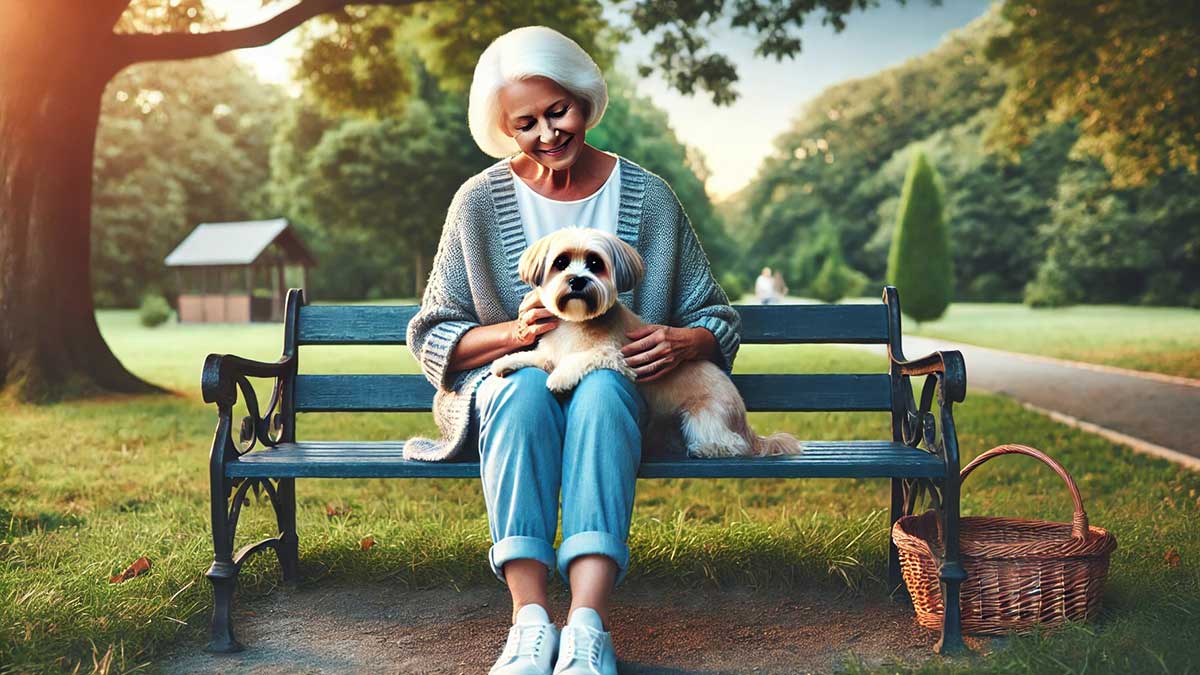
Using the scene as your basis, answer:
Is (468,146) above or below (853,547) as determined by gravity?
above

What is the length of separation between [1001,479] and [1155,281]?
108 feet

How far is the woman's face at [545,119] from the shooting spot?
2.90 m

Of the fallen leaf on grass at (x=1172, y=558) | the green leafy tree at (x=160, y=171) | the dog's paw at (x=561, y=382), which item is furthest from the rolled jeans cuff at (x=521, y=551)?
the green leafy tree at (x=160, y=171)

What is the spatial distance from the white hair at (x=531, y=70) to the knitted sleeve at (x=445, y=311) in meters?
0.28

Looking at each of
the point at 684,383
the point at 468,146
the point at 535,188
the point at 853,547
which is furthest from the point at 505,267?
the point at 468,146

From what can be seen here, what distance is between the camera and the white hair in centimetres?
287

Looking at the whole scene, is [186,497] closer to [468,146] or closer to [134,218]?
[468,146]

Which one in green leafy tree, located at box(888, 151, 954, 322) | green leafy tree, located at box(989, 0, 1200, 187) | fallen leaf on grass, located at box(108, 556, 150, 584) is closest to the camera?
fallen leaf on grass, located at box(108, 556, 150, 584)

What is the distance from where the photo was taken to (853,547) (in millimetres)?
3461

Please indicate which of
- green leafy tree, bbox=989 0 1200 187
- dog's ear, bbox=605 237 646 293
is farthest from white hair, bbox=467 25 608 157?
green leafy tree, bbox=989 0 1200 187

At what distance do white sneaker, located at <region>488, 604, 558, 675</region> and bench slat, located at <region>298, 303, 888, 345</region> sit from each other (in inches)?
54.1

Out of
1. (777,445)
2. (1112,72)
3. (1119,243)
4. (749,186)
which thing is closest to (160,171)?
(749,186)

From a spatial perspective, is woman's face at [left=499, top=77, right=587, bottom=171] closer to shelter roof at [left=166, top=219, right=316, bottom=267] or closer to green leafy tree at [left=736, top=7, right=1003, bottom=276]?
shelter roof at [left=166, top=219, right=316, bottom=267]

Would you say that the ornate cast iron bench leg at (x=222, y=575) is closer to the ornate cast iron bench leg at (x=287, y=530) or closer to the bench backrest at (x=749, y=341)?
the ornate cast iron bench leg at (x=287, y=530)
